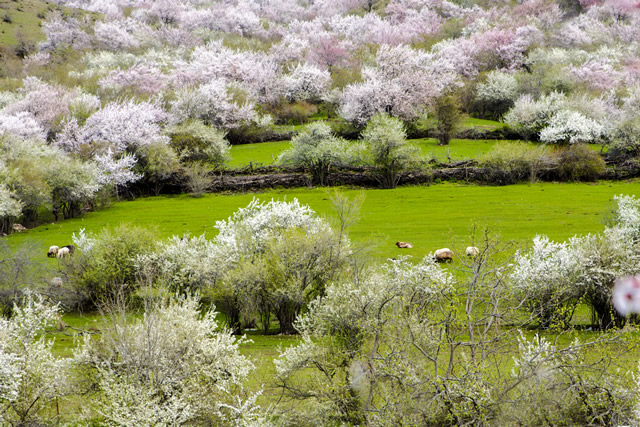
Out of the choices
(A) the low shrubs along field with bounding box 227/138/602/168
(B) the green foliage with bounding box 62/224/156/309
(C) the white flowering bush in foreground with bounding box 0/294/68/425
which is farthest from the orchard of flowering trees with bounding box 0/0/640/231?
(C) the white flowering bush in foreground with bounding box 0/294/68/425

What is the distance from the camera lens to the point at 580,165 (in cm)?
4356

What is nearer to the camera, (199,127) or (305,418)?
(305,418)

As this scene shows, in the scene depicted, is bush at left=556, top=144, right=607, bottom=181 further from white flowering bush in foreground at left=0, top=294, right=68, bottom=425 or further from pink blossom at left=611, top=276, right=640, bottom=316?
white flowering bush in foreground at left=0, top=294, right=68, bottom=425

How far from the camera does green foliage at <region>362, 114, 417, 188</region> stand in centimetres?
4362

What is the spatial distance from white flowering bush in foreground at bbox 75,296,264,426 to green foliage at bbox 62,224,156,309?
36.8 feet

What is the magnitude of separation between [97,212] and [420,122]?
3313 centimetres

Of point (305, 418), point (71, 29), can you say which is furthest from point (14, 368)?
point (71, 29)

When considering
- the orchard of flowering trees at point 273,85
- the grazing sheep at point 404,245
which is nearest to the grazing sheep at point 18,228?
the orchard of flowering trees at point 273,85

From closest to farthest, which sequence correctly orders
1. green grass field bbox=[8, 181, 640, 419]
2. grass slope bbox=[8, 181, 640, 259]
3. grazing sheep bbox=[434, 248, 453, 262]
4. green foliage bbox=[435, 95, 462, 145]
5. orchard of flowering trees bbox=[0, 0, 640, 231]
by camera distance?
1. grazing sheep bbox=[434, 248, 453, 262]
2. green grass field bbox=[8, 181, 640, 419]
3. grass slope bbox=[8, 181, 640, 259]
4. orchard of flowering trees bbox=[0, 0, 640, 231]
5. green foliage bbox=[435, 95, 462, 145]

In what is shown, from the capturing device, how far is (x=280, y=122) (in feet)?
209

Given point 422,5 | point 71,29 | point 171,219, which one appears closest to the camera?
point 171,219

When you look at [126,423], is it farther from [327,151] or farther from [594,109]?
[594,109]

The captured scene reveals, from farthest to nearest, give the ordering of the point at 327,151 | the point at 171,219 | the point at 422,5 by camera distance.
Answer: the point at 422,5, the point at 327,151, the point at 171,219

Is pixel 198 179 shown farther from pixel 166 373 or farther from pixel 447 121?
pixel 166 373
